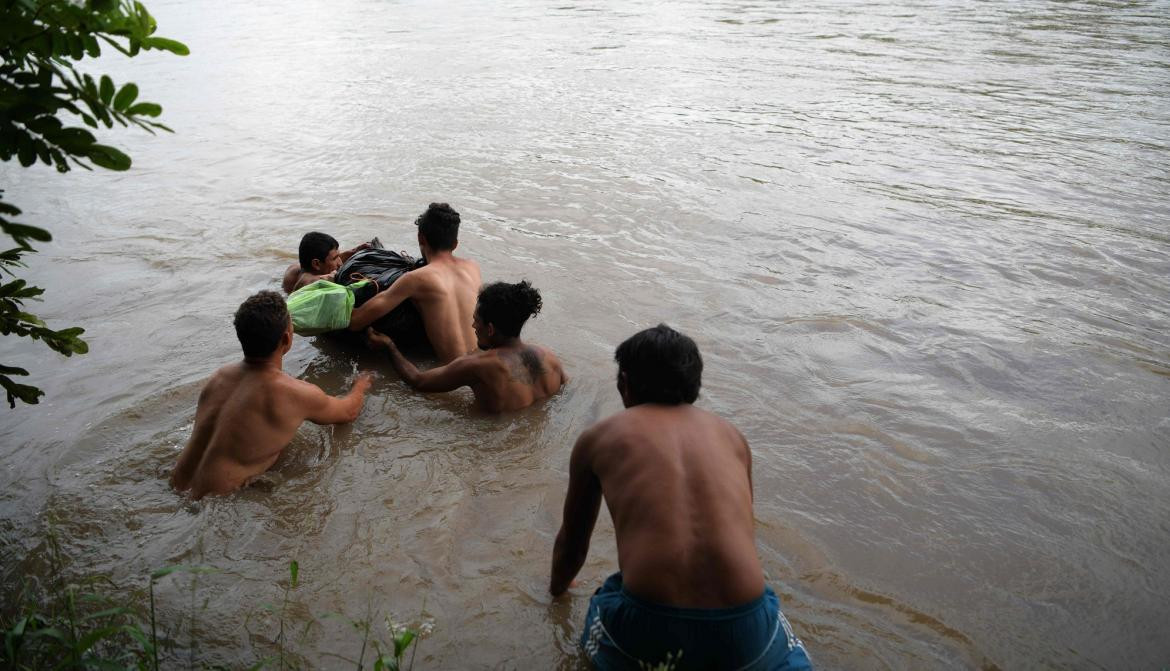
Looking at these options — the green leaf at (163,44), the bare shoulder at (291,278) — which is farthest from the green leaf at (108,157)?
the bare shoulder at (291,278)

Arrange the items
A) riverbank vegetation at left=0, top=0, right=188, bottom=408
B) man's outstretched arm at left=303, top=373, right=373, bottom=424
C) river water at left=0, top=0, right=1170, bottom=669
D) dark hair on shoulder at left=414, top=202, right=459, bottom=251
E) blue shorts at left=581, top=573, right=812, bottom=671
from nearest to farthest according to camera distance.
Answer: riverbank vegetation at left=0, top=0, right=188, bottom=408
blue shorts at left=581, top=573, right=812, bottom=671
river water at left=0, top=0, right=1170, bottom=669
man's outstretched arm at left=303, top=373, right=373, bottom=424
dark hair on shoulder at left=414, top=202, right=459, bottom=251

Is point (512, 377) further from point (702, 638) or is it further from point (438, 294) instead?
point (702, 638)


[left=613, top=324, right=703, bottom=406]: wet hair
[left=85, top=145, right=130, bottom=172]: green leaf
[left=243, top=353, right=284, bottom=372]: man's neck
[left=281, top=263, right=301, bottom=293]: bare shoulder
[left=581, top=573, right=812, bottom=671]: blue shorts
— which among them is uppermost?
[left=85, top=145, right=130, bottom=172]: green leaf

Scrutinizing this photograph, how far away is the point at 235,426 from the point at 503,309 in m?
1.51

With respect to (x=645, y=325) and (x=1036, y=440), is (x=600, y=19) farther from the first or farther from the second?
(x=1036, y=440)

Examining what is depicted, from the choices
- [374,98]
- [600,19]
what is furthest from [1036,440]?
[600,19]

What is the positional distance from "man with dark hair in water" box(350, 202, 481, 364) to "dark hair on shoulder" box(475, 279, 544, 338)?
Answer: 0.70 meters

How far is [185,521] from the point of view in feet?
12.5

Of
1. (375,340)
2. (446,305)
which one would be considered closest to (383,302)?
(375,340)

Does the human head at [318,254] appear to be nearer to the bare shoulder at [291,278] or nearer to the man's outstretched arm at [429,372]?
the bare shoulder at [291,278]

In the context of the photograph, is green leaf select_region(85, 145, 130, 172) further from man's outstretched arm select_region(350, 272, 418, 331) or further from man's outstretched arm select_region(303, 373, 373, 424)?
man's outstretched arm select_region(350, 272, 418, 331)

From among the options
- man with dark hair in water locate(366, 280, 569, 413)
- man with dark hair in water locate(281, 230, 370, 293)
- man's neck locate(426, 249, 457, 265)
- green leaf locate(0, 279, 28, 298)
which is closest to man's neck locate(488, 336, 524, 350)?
man with dark hair in water locate(366, 280, 569, 413)

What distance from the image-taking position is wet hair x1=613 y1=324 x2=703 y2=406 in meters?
2.78

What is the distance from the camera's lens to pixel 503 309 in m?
4.59
